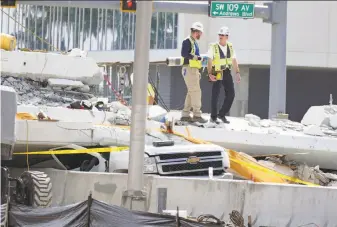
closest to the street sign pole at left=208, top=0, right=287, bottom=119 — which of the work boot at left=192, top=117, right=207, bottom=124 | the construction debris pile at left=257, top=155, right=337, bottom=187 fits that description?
the work boot at left=192, top=117, right=207, bottom=124

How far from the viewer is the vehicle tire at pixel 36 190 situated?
1348 centimetres

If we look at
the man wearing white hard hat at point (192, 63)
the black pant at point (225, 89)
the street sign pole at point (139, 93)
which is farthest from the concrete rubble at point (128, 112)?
the street sign pole at point (139, 93)

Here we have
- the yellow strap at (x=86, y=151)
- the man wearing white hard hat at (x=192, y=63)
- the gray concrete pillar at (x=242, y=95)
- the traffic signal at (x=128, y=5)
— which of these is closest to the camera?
the yellow strap at (x=86, y=151)

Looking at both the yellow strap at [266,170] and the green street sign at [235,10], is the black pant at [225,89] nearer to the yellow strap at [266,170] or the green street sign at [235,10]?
the yellow strap at [266,170]

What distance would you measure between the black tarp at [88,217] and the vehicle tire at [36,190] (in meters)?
1.16

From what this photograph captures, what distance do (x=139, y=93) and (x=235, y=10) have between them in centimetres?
1230

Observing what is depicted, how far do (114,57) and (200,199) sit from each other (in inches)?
1295

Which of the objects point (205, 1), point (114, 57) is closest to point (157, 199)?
point (205, 1)

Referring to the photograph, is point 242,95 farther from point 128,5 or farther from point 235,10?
point 128,5

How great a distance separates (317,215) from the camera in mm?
13766

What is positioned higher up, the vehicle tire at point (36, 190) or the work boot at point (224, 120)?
the work boot at point (224, 120)

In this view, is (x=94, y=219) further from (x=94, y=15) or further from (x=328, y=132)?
(x=94, y=15)

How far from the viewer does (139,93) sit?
452 inches

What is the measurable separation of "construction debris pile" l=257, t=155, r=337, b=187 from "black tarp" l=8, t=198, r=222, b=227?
18.4 ft
